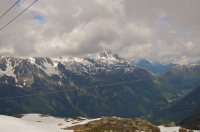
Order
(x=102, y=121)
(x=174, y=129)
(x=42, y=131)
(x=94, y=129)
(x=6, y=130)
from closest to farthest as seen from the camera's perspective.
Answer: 1. (x=6, y=130)
2. (x=42, y=131)
3. (x=94, y=129)
4. (x=102, y=121)
5. (x=174, y=129)

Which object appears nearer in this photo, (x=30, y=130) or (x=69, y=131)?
(x=30, y=130)

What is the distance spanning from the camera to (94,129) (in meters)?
79.2

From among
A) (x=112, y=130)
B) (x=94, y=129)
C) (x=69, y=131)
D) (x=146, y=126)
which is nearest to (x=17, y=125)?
(x=69, y=131)

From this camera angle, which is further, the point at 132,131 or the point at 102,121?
the point at 102,121

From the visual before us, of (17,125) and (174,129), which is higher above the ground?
(17,125)

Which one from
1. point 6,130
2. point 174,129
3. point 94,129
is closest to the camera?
point 6,130

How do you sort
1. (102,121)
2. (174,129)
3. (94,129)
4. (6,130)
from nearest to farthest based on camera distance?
(6,130)
(94,129)
(102,121)
(174,129)

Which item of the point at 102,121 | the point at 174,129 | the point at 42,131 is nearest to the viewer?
the point at 42,131

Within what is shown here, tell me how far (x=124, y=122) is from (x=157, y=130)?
14.2 metres

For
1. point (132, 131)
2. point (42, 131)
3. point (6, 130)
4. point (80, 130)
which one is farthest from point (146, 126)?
point (6, 130)

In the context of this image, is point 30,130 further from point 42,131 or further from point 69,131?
point 69,131

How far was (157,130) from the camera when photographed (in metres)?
92.8

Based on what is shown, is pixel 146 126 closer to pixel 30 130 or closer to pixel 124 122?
pixel 124 122

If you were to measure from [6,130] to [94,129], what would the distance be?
31.2 m
